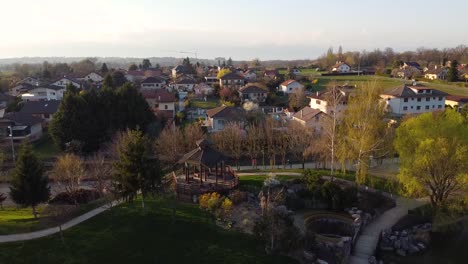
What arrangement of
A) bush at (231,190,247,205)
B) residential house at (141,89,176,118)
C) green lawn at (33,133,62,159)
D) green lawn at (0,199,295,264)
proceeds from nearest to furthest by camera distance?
green lawn at (0,199,295,264) → bush at (231,190,247,205) → green lawn at (33,133,62,159) → residential house at (141,89,176,118)

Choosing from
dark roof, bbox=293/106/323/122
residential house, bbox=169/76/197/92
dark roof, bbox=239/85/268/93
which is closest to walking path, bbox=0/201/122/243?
dark roof, bbox=293/106/323/122

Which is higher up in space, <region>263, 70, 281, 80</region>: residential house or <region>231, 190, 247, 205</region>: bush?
<region>263, 70, 281, 80</region>: residential house

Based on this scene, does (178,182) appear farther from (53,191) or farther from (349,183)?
(349,183)

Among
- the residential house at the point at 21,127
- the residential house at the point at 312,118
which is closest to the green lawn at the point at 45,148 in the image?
Result: the residential house at the point at 21,127

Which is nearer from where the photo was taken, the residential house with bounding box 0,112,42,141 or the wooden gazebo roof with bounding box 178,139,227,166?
the wooden gazebo roof with bounding box 178,139,227,166

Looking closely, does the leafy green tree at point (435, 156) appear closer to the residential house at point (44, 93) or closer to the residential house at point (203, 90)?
the residential house at point (203, 90)

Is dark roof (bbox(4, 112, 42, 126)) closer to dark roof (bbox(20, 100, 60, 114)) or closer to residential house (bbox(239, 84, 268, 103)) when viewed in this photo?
dark roof (bbox(20, 100, 60, 114))

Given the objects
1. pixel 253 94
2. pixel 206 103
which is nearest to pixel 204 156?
pixel 206 103

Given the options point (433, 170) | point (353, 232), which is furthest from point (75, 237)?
point (433, 170)
